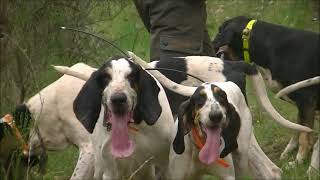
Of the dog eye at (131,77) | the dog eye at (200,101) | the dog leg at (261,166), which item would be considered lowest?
the dog leg at (261,166)

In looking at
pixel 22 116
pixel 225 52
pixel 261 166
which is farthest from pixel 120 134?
pixel 225 52

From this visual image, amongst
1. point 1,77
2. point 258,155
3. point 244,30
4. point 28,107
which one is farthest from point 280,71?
point 1,77

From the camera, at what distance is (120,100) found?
471cm

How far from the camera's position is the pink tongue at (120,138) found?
4844mm

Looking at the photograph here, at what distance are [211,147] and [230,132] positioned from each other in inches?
9.8

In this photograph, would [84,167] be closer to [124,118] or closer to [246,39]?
[124,118]

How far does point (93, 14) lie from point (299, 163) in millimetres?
2562

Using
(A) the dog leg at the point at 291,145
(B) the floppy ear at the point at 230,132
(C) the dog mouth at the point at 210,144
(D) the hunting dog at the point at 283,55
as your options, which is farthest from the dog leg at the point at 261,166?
(A) the dog leg at the point at 291,145

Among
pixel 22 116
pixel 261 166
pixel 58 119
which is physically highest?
pixel 22 116

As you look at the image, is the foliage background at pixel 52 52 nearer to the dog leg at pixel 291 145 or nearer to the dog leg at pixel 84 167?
the dog leg at pixel 291 145

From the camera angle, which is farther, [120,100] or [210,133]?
[210,133]

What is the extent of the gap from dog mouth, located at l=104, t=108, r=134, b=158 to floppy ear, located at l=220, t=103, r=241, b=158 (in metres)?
0.59

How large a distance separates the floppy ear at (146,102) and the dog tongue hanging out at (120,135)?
0.12 m

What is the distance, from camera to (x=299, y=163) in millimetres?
7180
